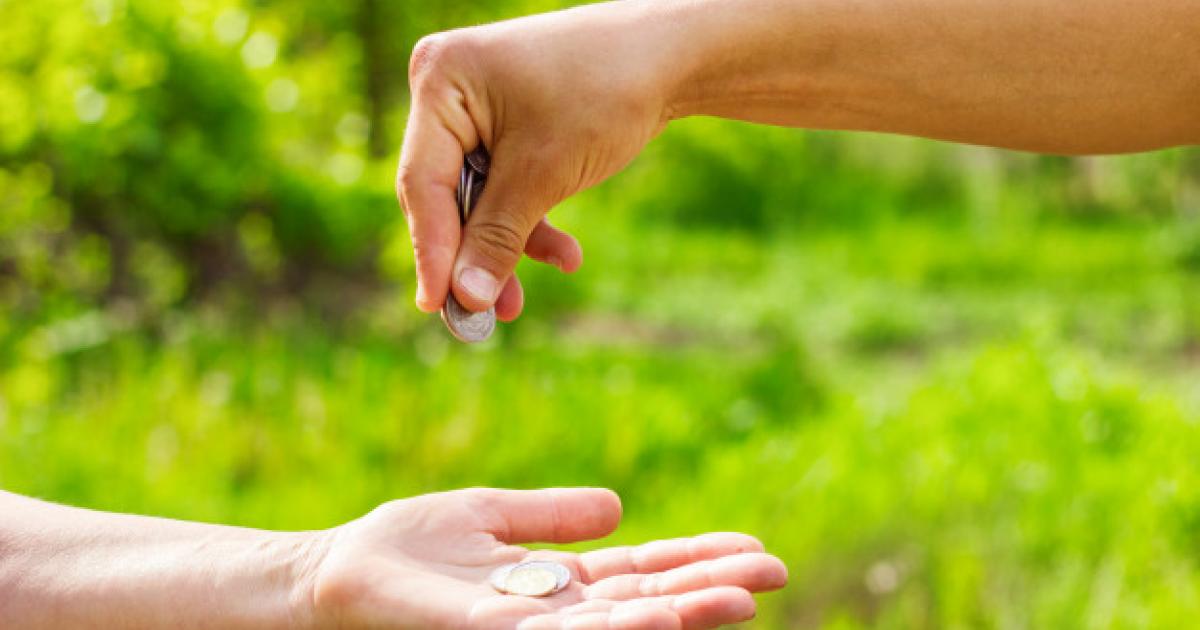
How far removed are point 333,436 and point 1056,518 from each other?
2.70m

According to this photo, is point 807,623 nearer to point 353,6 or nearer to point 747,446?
point 747,446

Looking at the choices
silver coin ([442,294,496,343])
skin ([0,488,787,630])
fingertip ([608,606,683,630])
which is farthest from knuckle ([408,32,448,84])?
fingertip ([608,606,683,630])

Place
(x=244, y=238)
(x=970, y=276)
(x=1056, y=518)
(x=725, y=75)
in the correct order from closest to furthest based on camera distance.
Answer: (x=725, y=75), (x=1056, y=518), (x=244, y=238), (x=970, y=276)

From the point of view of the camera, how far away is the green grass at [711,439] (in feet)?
12.6

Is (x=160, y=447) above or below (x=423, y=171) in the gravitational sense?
below

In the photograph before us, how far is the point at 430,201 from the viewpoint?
2.01 m

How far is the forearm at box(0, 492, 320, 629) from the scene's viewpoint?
7.22 feet

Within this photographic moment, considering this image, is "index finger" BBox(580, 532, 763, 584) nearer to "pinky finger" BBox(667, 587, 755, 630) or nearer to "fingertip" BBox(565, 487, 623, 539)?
"fingertip" BBox(565, 487, 623, 539)

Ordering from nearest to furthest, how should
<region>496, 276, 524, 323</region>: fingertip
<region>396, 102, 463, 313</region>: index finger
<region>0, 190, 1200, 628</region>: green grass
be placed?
<region>396, 102, 463, 313</region>: index finger
<region>496, 276, 524, 323</region>: fingertip
<region>0, 190, 1200, 628</region>: green grass

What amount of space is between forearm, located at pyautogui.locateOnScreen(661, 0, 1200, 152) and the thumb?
1.19 ft

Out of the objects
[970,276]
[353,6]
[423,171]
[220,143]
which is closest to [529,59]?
[423,171]

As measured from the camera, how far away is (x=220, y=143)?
6.11 m

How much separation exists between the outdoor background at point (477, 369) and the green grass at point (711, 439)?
0.01 m

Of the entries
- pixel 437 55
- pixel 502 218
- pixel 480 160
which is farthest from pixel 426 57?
pixel 502 218
